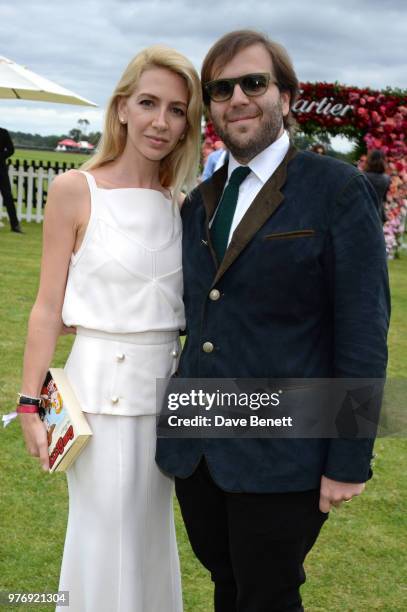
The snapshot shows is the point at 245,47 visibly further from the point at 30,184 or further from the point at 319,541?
the point at 30,184

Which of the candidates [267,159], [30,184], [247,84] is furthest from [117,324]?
[30,184]

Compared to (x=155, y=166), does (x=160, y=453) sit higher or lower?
lower

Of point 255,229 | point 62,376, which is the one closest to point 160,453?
point 62,376

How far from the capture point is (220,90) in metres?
2.31

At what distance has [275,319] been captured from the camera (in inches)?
84.6

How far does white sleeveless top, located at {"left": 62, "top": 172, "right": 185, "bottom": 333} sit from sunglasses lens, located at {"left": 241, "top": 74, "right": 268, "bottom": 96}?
528mm

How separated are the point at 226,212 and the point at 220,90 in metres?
0.37

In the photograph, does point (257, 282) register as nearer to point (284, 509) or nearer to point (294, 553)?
point (284, 509)

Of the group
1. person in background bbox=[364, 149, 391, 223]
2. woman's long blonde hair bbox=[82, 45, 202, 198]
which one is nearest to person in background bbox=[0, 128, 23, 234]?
person in background bbox=[364, 149, 391, 223]

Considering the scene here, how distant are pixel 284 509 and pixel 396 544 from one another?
1.85 meters

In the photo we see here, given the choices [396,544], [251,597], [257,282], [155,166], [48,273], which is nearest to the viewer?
[257,282]

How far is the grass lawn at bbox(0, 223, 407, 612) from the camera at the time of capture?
3.31m

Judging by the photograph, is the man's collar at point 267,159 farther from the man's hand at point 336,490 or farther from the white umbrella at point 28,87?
the white umbrella at point 28,87

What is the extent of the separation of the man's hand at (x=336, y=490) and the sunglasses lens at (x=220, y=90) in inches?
45.2
